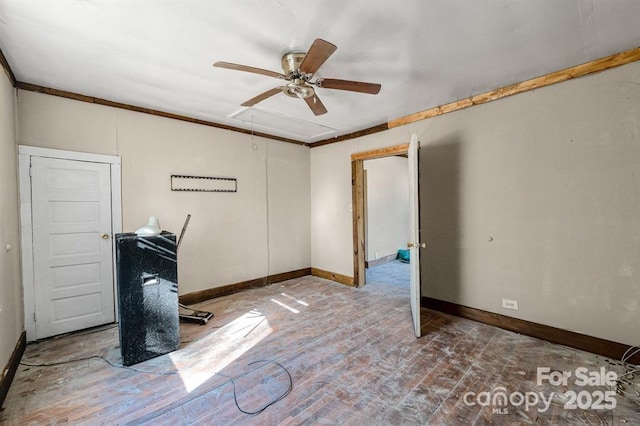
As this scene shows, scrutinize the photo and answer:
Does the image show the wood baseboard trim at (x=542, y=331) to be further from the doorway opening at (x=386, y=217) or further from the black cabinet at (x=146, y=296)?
the black cabinet at (x=146, y=296)

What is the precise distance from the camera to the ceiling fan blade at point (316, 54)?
173 cm

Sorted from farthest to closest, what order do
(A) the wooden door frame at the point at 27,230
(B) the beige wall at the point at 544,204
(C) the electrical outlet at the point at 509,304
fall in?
(C) the electrical outlet at the point at 509,304
(A) the wooden door frame at the point at 27,230
(B) the beige wall at the point at 544,204

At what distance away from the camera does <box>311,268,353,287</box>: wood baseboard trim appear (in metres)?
4.82

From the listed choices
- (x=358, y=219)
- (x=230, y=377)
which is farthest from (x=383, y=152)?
(x=230, y=377)

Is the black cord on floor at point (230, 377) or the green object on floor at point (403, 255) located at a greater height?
the green object on floor at point (403, 255)

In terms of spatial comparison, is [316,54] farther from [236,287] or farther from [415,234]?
[236,287]

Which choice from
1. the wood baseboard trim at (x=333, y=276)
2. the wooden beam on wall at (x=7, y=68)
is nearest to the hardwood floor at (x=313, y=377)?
the wood baseboard trim at (x=333, y=276)

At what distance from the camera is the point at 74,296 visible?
3047 millimetres

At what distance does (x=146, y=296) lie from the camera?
2.52 metres

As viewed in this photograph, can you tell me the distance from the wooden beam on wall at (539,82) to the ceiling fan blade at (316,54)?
222 cm

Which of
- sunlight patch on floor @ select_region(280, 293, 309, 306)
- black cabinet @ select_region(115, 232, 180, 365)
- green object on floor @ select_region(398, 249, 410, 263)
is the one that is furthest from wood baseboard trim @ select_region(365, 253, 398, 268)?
black cabinet @ select_region(115, 232, 180, 365)

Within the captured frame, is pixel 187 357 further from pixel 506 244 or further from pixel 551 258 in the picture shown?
pixel 551 258

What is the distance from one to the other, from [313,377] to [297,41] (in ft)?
8.88

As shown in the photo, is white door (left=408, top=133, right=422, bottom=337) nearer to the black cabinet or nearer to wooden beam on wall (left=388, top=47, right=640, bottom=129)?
wooden beam on wall (left=388, top=47, right=640, bottom=129)
